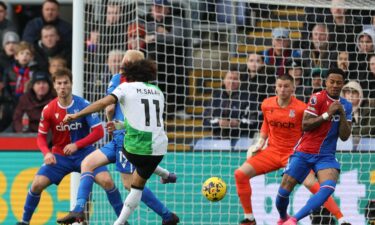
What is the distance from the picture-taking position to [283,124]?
13.4m

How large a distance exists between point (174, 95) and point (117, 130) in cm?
257

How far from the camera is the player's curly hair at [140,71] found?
11.4 metres

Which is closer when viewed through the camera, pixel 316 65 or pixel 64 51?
pixel 316 65

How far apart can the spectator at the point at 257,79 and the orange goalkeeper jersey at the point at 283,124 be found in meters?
1.27

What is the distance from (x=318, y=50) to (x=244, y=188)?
2.47m

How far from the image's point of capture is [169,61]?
49.8 ft

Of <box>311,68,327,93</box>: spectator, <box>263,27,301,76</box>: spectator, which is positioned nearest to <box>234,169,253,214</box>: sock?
<box>311,68,327,93</box>: spectator

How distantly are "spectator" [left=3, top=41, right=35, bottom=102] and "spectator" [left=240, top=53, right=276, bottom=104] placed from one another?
3.22 metres

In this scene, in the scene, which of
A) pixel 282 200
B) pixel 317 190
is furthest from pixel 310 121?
pixel 317 190

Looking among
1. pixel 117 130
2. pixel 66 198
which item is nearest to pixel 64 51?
pixel 66 198

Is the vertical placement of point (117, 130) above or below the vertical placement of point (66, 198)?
above

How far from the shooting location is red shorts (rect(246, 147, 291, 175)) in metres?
13.5

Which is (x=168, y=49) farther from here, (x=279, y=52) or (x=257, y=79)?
(x=279, y=52)

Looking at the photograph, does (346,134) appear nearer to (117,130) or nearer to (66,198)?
(117,130)
